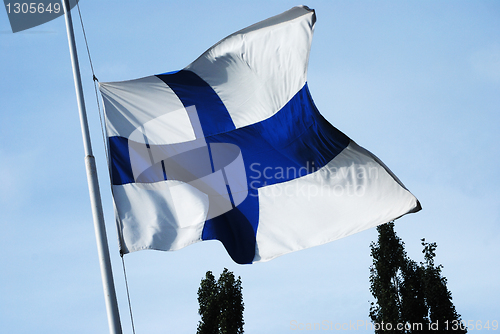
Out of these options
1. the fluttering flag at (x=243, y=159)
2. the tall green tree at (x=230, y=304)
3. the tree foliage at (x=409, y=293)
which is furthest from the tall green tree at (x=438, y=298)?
the fluttering flag at (x=243, y=159)

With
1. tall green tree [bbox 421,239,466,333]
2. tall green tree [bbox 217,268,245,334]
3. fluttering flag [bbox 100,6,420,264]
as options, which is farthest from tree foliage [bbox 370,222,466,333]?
fluttering flag [bbox 100,6,420,264]

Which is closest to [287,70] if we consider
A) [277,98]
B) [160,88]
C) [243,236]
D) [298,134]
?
[277,98]

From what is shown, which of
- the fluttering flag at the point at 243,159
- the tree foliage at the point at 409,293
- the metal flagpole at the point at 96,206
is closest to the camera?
the metal flagpole at the point at 96,206

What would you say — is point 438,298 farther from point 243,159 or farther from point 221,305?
point 243,159

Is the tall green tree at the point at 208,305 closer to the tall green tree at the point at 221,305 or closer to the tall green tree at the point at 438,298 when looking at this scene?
the tall green tree at the point at 221,305

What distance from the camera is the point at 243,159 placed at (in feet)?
20.8

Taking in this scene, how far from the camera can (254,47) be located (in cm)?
626

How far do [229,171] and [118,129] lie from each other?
1.52 metres

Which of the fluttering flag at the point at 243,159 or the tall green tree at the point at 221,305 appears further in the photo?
the tall green tree at the point at 221,305

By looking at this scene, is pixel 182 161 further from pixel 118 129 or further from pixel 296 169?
pixel 296 169

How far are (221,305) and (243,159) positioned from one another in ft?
67.4

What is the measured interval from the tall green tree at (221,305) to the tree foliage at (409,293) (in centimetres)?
694

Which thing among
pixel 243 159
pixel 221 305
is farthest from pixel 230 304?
pixel 243 159

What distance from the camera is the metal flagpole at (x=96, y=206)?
4.45m
